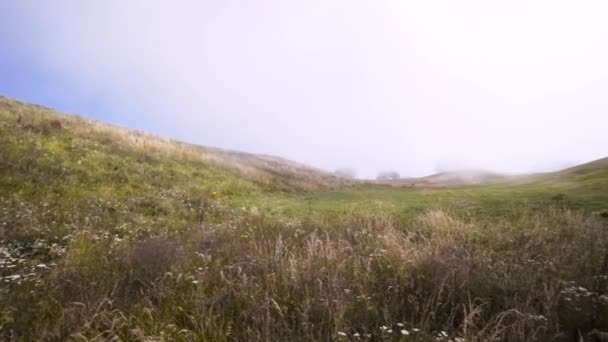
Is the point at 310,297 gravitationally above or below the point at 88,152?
below

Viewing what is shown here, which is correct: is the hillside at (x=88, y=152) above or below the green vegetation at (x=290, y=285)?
above

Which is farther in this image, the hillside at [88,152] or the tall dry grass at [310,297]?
the hillside at [88,152]

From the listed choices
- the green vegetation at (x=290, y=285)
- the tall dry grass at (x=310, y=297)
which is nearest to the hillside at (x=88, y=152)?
the green vegetation at (x=290, y=285)

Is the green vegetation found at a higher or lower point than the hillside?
lower

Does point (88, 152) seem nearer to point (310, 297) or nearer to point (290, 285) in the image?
point (290, 285)

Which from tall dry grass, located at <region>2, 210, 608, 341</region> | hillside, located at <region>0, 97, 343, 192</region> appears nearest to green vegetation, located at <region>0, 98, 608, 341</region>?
tall dry grass, located at <region>2, 210, 608, 341</region>

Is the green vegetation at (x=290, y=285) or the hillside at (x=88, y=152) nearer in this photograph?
the green vegetation at (x=290, y=285)

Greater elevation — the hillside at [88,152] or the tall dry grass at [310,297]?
the hillside at [88,152]

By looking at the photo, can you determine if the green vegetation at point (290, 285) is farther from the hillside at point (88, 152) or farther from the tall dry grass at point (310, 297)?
the hillside at point (88, 152)

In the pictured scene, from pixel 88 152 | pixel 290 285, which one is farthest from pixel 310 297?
pixel 88 152

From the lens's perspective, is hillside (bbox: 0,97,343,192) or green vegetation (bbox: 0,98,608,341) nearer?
green vegetation (bbox: 0,98,608,341)

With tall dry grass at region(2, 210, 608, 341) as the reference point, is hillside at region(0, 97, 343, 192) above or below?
above

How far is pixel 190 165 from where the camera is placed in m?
26.1

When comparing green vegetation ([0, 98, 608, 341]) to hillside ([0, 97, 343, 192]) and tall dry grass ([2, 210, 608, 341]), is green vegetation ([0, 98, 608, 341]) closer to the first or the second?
tall dry grass ([2, 210, 608, 341])
